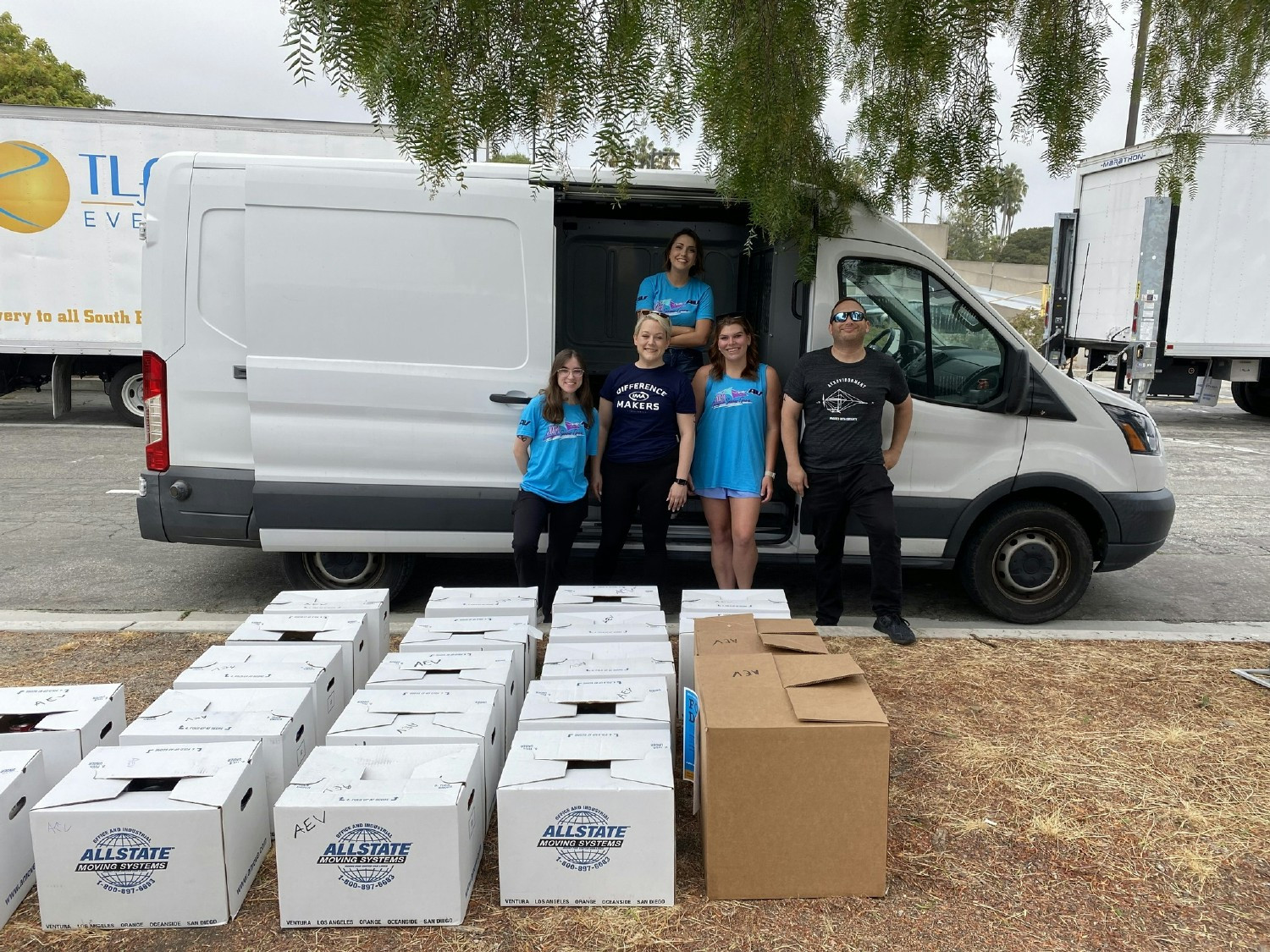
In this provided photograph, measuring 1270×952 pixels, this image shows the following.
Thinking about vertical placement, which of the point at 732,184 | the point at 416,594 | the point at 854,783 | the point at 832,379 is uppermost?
the point at 732,184

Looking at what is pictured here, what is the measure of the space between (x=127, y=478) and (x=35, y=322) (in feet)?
10.9

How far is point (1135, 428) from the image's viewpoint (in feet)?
17.3

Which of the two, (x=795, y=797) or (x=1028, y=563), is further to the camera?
(x=1028, y=563)

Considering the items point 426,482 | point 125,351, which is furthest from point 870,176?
point 125,351

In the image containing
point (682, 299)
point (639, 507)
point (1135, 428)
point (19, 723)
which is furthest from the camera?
point (682, 299)

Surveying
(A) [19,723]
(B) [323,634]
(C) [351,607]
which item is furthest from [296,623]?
(A) [19,723]

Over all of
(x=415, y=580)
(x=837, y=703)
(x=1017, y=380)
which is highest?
(x=1017, y=380)

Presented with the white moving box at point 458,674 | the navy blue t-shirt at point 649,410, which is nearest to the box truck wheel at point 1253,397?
the navy blue t-shirt at point 649,410

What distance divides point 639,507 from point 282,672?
2.27 m

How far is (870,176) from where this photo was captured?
3428 millimetres

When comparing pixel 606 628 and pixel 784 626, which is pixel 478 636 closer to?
pixel 606 628

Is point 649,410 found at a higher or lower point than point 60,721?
higher

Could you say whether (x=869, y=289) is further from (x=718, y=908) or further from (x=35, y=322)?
(x=35, y=322)

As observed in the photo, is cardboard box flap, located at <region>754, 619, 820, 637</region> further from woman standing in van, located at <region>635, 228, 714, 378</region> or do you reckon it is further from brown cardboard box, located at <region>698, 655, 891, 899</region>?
woman standing in van, located at <region>635, 228, 714, 378</region>
